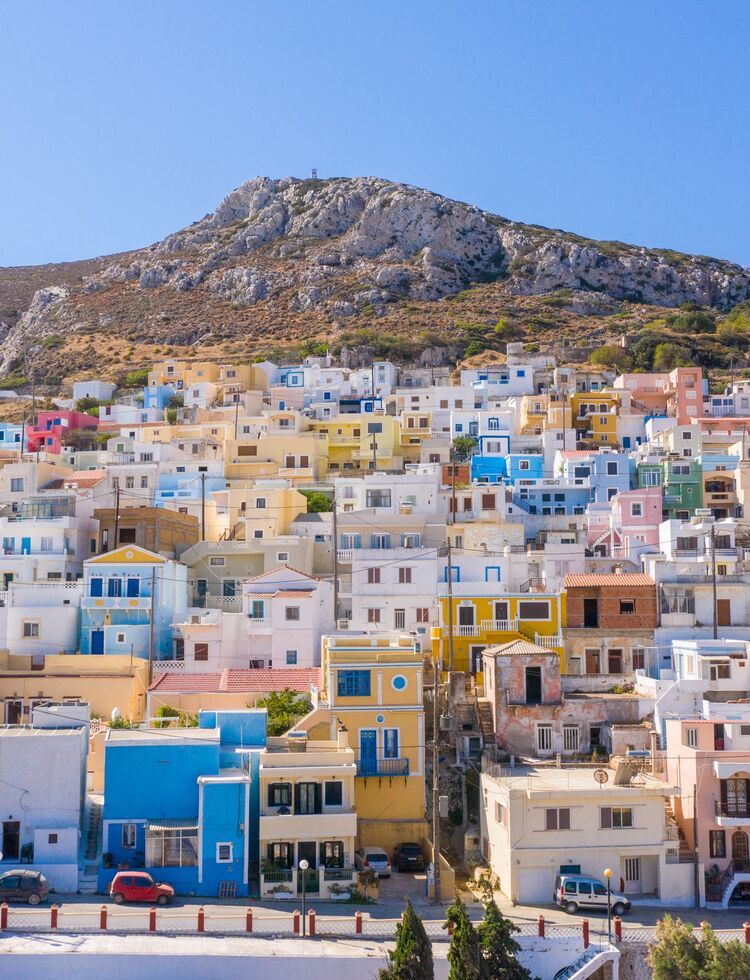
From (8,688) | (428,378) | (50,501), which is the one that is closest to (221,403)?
(428,378)

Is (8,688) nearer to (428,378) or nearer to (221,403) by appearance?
(221,403)

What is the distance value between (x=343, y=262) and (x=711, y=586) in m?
106

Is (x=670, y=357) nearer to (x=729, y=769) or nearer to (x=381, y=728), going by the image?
(x=381, y=728)

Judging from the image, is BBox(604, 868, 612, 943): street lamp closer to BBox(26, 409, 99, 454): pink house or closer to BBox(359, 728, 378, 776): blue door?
BBox(359, 728, 378, 776): blue door

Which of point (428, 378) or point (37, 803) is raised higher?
point (428, 378)

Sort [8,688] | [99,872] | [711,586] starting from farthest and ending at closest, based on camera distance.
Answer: [711,586], [8,688], [99,872]

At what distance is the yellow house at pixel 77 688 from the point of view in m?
40.8

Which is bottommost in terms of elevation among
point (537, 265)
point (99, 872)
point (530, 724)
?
point (99, 872)

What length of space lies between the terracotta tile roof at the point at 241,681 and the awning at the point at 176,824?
9519mm

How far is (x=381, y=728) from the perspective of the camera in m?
35.2

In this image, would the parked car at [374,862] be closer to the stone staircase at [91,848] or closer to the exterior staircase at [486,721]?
the exterior staircase at [486,721]

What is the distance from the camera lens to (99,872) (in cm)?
3050

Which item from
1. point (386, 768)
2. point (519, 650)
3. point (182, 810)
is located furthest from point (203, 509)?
point (182, 810)

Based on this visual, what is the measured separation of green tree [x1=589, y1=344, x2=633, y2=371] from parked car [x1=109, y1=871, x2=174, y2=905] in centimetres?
8163
